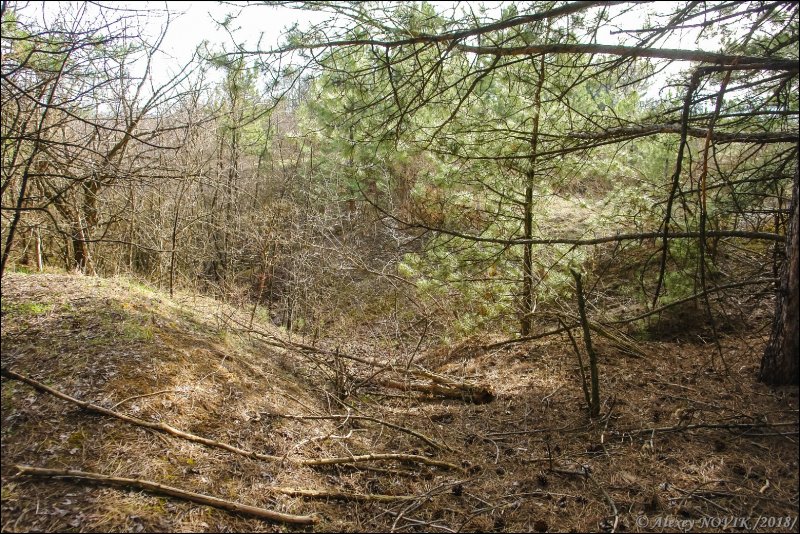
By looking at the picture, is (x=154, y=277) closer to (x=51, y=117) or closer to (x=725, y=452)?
(x=51, y=117)

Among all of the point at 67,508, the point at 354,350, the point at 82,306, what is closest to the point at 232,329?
the point at 82,306

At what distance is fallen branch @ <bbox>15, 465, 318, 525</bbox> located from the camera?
2537 mm

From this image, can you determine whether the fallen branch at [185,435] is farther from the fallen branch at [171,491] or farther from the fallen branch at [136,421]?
the fallen branch at [171,491]

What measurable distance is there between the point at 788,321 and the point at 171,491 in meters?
4.08

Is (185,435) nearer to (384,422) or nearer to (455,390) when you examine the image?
(384,422)

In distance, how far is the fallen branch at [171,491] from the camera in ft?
8.32

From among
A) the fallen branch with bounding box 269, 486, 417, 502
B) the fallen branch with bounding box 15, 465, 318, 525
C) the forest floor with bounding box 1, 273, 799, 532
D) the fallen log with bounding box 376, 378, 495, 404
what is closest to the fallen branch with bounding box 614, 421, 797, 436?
the forest floor with bounding box 1, 273, 799, 532

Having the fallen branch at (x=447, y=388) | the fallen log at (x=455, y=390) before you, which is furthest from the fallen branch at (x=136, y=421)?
the fallen log at (x=455, y=390)

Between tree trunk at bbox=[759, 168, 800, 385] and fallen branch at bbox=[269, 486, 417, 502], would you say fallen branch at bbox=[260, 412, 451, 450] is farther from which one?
tree trunk at bbox=[759, 168, 800, 385]

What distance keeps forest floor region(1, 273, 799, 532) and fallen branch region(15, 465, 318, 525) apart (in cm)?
3

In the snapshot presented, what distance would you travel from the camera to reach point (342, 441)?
3.80 meters

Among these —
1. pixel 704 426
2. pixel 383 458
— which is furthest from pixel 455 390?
pixel 704 426

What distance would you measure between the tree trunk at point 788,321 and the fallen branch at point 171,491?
340 cm

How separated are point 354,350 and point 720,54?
18.5 feet
